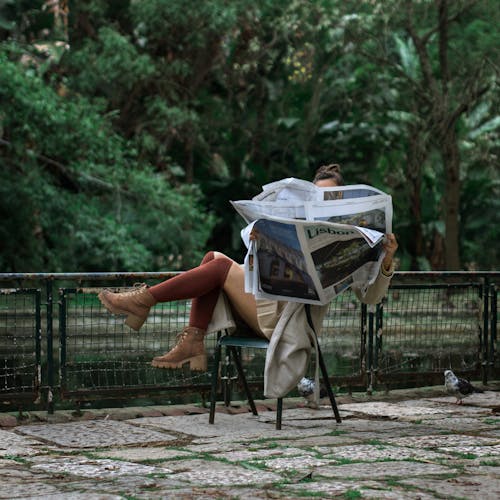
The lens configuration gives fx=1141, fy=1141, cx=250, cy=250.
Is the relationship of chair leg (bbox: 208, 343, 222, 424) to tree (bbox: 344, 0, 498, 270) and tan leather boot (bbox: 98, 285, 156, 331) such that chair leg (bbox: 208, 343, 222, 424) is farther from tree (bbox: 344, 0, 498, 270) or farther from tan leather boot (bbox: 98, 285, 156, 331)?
tree (bbox: 344, 0, 498, 270)

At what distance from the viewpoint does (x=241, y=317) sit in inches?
275

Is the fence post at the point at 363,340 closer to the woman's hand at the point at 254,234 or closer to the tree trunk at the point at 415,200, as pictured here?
the woman's hand at the point at 254,234

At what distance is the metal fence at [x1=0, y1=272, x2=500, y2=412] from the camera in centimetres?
699

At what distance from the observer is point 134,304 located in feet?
21.9

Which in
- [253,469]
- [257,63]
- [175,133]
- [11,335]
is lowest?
[253,469]

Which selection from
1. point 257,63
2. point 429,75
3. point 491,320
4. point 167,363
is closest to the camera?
point 167,363

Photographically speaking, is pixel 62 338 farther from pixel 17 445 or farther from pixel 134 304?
pixel 17 445

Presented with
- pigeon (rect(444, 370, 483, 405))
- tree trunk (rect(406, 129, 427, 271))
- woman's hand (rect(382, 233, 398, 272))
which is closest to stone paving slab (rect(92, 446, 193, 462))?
woman's hand (rect(382, 233, 398, 272))

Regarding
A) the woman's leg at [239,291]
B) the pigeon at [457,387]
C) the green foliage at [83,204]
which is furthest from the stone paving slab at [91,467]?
the green foliage at [83,204]

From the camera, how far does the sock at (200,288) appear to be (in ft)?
21.9

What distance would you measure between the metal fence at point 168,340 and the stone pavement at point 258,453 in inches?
7.5

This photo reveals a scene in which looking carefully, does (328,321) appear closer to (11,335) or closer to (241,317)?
(241,317)

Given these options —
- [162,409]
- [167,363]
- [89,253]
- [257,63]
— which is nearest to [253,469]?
[167,363]

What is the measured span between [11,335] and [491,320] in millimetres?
3839
